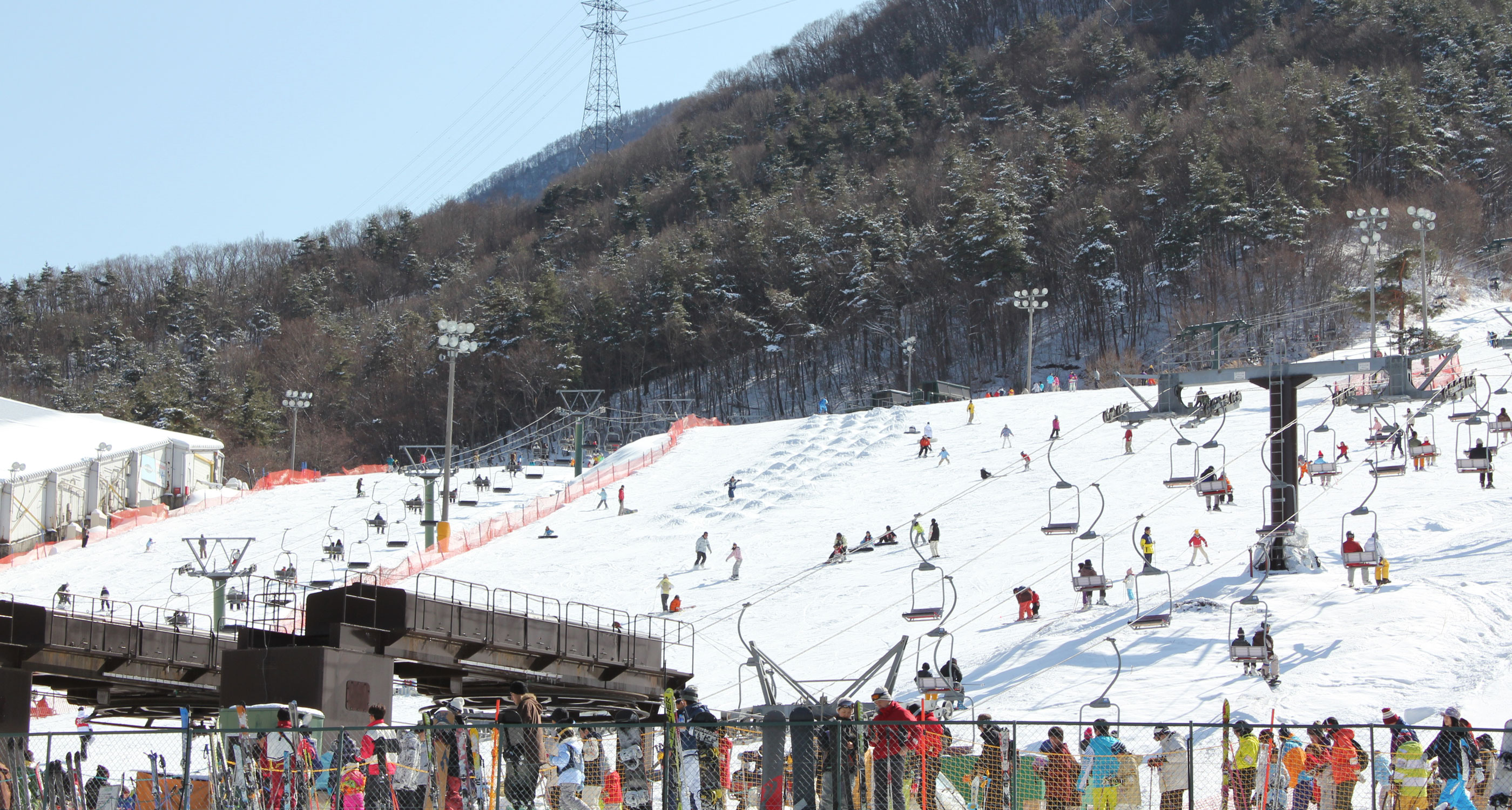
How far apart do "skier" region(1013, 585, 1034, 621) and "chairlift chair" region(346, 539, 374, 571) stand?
18480 millimetres

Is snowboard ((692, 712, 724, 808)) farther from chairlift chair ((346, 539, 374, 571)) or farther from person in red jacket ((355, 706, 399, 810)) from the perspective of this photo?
chairlift chair ((346, 539, 374, 571))

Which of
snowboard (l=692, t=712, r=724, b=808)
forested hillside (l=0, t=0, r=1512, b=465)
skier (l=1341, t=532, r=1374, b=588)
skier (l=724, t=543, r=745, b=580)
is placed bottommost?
snowboard (l=692, t=712, r=724, b=808)

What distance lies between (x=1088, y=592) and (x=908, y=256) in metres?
64.4

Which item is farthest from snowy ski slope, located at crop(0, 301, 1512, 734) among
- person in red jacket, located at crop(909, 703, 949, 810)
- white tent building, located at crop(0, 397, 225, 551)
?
person in red jacket, located at crop(909, 703, 949, 810)

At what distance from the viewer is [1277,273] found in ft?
242

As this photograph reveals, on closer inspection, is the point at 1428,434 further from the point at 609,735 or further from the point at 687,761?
the point at 687,761

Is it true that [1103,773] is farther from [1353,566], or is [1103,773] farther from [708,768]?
[1353,566]

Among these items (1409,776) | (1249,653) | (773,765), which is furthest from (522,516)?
(1409,776)

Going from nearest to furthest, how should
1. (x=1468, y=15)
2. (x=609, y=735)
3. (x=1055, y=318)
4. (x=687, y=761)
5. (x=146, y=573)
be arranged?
(x=687, y=761), (x=609, y=735), (x=146, y=573), (x=1055, y=318), (x=1468, y=15)

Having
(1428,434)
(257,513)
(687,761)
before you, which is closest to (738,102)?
(257,513)

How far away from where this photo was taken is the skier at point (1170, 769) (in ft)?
37.8

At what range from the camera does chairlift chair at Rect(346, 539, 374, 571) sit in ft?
123

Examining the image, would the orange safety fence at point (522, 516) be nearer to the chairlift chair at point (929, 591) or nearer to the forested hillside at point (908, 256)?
the chairlift chair at point (929, 591)

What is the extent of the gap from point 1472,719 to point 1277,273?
2374 inches
